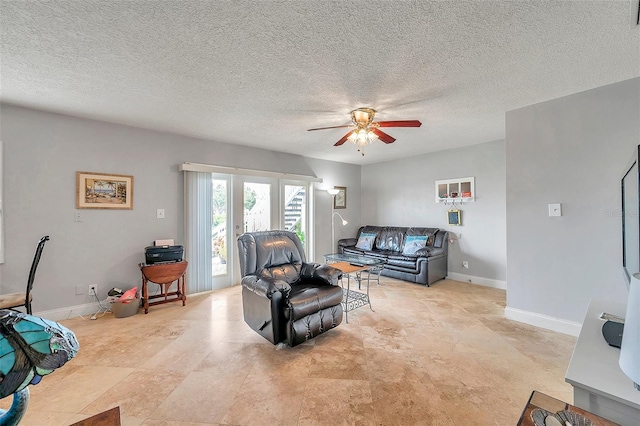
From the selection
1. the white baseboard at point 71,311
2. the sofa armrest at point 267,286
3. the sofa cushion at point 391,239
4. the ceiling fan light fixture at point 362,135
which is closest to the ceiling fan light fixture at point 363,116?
the ceiling fan light fixture at point 362,135

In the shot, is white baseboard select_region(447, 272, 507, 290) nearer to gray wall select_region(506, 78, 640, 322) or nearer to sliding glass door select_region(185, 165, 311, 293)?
gray wall select_region(506, 78, 640, 322)

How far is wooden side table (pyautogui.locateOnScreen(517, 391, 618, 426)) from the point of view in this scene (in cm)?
78

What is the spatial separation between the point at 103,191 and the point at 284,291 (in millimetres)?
2735

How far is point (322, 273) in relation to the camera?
109 inches

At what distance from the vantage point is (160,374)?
200 cm

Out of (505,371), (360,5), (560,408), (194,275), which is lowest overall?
(505,371)

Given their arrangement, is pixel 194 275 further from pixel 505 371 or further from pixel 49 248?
pixel 505 371

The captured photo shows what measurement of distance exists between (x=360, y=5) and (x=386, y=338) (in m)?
2.65

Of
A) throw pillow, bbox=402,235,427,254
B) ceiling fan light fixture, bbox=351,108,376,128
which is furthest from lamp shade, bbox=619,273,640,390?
throw pillow, bbox=402,235,427,254

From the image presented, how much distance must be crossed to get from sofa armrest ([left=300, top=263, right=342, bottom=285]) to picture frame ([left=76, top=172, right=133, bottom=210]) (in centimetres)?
249

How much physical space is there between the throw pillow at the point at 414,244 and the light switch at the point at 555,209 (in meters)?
2.08

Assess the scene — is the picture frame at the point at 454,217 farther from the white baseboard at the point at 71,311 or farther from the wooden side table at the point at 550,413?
the white baseboard at the point at 71,311

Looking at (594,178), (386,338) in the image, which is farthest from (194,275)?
(594,178)

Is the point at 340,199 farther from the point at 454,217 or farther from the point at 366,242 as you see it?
the point at 454,217
